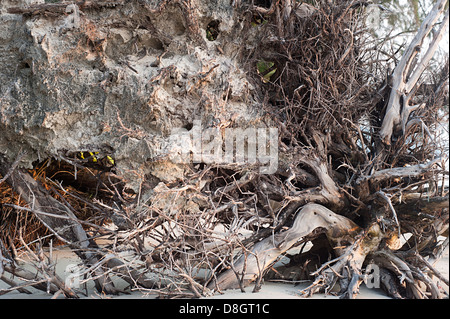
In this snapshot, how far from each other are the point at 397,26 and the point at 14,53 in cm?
492

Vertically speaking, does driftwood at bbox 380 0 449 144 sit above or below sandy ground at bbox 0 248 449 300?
above

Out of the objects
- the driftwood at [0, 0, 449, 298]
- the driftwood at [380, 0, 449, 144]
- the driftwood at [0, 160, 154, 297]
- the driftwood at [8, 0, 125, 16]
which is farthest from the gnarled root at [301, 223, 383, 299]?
the driftwood at [8, 0, 125, 16]

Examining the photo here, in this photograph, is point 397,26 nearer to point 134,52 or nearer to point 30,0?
point 134,52

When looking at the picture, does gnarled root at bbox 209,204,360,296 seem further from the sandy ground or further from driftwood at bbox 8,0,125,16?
driftwood at bbox 8,0,125,16

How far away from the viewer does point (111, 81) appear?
3504mm

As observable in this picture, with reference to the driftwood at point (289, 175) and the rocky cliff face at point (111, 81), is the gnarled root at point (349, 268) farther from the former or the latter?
the rocky cliff face at point (111, 81)

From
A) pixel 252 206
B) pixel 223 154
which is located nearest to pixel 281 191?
pixel 252 206

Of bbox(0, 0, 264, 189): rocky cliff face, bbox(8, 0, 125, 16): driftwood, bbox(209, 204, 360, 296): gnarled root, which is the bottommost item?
bbox(209, 204, 360, 296): gnarled root

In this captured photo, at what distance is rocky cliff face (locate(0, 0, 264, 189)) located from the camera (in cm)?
340

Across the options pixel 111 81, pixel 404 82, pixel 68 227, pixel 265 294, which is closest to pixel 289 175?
pixel 265 294

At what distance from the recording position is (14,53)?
140 inches

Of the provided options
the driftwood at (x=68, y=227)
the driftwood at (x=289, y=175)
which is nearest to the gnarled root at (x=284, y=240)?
the driftwood at (x=289, y=175)

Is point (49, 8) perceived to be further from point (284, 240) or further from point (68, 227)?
point (284, 240)
